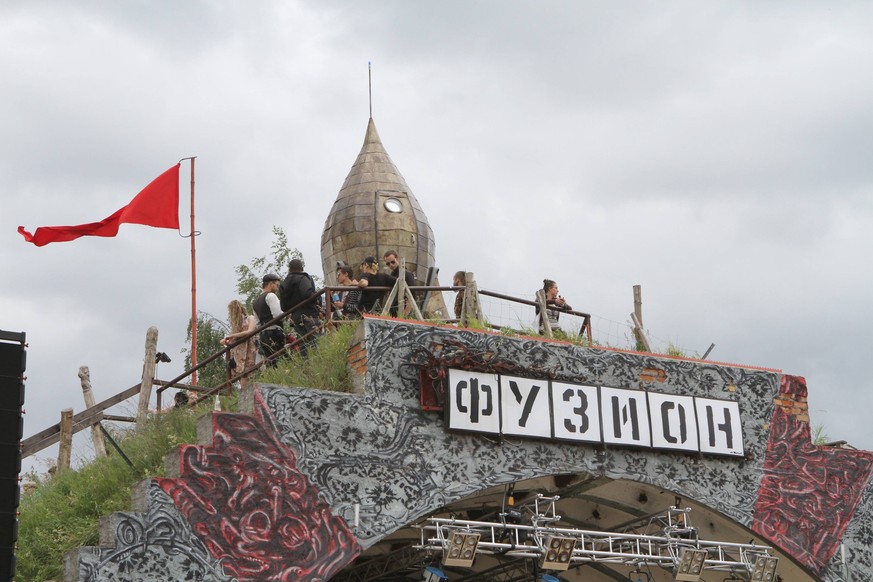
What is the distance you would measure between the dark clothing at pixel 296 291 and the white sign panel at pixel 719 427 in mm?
4556

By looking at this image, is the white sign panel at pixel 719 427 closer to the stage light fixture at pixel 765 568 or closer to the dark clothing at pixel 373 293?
the stage light fixture at pixel 765 568

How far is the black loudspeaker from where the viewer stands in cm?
1057

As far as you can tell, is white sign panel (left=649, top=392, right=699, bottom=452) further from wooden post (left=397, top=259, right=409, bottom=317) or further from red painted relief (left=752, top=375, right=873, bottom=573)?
wooden post (left=397, top=259, right=409, bottom=317)

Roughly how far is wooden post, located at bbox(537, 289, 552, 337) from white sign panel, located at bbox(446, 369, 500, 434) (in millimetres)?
1406

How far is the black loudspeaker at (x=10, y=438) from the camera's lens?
10.6 meters

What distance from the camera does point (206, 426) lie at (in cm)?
1280

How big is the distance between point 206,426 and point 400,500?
207 centimetres

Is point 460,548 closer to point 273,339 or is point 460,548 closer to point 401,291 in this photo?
point 401,291

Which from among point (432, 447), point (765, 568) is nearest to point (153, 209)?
point (432, 447)

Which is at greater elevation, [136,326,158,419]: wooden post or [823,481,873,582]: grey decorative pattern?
[136,326,158,419]: wooden post

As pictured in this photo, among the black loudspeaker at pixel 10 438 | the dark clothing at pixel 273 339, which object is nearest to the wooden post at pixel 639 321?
the dark clothing at pixel 273 339

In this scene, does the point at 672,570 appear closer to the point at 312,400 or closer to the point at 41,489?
the point at 312,400

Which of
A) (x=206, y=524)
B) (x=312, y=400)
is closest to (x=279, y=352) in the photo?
(x=312, y=400)

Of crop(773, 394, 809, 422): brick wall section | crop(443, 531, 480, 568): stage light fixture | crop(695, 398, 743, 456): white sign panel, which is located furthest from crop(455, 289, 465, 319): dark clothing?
crop(773, 394, 809, 422): brick wall section
